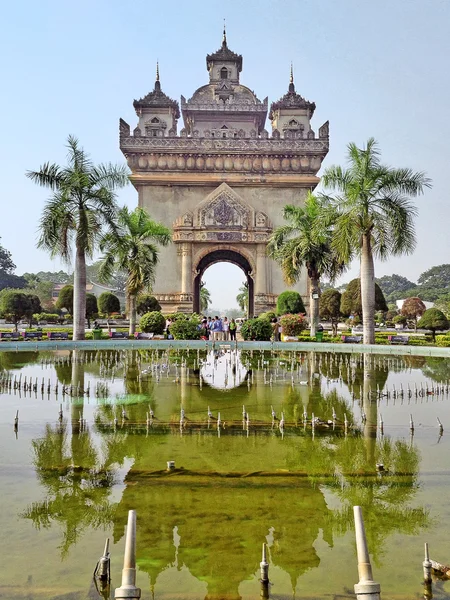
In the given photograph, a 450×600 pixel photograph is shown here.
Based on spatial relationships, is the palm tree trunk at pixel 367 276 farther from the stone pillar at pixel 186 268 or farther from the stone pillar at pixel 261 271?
the stone pillar at pixel 186 268

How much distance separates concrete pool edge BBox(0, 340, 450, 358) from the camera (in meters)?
22.8

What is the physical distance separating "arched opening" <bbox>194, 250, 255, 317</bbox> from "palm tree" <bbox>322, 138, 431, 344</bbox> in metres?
20.5

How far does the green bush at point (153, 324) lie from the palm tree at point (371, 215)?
1273 centimetres

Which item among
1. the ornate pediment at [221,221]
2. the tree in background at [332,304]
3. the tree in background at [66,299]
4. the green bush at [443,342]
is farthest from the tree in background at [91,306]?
the green bush at [443,342]

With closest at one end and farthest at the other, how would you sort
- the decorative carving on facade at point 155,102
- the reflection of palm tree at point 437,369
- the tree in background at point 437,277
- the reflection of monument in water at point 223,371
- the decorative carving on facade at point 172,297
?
the reflection of monument in water at point 223,371, the reflection of palm tree at point 437,369, the decorative carving on facade at point 172,297, the decorative carving on facade at point 155,102, the tree in background at point 437,277

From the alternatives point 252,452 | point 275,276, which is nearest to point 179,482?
point 252,452

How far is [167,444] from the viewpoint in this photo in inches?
290

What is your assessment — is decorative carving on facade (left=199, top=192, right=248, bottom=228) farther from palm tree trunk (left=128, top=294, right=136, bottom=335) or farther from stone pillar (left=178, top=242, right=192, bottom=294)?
palm tree trunk (left=128, top=294, right=136, bottom=335)

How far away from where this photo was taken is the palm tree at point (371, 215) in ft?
61.2

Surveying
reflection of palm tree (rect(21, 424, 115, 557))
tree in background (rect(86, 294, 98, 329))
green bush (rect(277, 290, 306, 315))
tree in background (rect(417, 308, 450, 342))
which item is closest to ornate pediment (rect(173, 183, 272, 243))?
tree in background (rect(86, 294, 98, 329))

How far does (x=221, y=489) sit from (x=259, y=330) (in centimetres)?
2116

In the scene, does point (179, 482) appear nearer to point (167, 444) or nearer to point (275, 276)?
point (167, 444)

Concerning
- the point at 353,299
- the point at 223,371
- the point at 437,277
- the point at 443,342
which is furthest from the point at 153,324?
the point at 437,277

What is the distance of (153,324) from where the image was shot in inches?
1125
